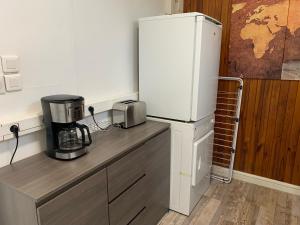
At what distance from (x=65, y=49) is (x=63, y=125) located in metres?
0.52

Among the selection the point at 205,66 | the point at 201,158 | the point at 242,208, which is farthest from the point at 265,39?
the point at 242,208

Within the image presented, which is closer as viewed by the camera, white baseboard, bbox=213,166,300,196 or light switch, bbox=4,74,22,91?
light switch, bbox=4,74,22,91

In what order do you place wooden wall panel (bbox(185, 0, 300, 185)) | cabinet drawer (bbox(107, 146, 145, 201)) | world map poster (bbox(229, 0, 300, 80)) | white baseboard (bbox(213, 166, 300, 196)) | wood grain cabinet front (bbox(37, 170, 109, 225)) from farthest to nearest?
white baseboard (bbox(213, 166, 300, 196)) < wooden wall panel (bbox(185, 0, 300, 185)) < world map poster (bbox(229, 0, 300, 80)) < cabinet drawer (bbox(107, 146, 145, 201)) < wood grain cabinet front (bbox(37, 170, 109, 225))

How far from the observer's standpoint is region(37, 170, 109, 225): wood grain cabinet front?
0.97 meters

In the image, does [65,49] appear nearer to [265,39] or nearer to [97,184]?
[97,184]

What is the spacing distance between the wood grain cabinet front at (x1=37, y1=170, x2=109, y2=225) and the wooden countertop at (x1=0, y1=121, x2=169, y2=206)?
0.11 ft

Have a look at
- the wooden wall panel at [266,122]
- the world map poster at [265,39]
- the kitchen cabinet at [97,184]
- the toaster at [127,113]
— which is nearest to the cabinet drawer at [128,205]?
the kitchen cabinet at [97,184]

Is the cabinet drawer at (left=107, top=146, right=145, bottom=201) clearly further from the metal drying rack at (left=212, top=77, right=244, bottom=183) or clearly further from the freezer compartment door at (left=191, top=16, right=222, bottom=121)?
the metal drying rack at (left=212, top=77, right=244, bottom=183)

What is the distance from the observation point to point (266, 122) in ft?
7.77

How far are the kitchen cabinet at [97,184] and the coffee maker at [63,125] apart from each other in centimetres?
6

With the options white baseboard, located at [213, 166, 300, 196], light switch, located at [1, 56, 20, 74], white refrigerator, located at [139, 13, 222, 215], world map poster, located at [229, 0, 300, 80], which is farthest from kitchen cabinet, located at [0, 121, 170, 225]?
world map poster, located at [229, 0, 300, 80]

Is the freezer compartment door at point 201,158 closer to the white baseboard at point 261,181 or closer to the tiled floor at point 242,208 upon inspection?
the tiled floor at point 242,208

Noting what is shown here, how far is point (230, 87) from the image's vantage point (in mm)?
2479

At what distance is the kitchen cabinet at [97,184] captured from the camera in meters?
0.99
